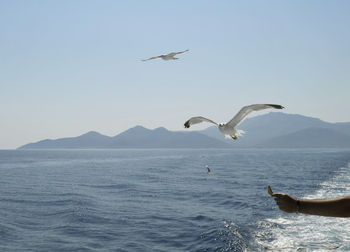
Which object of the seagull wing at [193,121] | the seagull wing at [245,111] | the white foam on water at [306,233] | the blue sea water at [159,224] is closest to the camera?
the seagull wing at [245,111]

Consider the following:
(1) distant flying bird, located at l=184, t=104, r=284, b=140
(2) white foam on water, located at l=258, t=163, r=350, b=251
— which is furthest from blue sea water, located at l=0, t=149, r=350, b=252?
(1) distant flying bird, located at l=184, t=104, r=284, b=140

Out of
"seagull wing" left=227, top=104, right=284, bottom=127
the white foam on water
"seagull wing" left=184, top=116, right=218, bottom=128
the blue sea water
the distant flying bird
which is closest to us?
"seagull wing" left=227, top=104, right=284, bottom=127

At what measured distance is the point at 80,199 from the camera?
3466 cm

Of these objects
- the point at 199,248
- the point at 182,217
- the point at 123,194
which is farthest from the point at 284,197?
the point at 123,194

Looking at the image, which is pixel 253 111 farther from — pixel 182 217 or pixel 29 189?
pixel 29 189

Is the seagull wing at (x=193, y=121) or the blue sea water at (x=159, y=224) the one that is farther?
the blue sea water at (x=159, y=224)

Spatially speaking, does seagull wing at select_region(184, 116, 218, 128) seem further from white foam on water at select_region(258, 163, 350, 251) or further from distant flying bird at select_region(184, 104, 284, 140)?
white foam on water at select_region(258, 163, 350, 251)

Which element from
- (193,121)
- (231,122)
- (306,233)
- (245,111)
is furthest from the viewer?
(306,233)

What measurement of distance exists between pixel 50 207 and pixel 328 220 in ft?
81.0

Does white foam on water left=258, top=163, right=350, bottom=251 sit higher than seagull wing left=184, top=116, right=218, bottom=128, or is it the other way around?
seagull wing left=184, top=116, right=218, bottom=128

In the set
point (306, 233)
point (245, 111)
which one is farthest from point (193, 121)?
point (306, 233)

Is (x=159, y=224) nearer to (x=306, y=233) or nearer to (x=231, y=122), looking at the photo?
(x=306, y=233)

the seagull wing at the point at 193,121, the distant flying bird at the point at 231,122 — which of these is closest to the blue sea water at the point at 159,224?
the distant flying bird at the point at 231,122

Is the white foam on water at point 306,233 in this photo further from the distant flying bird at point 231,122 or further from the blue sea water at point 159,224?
the distant flying bird at point 231,122
